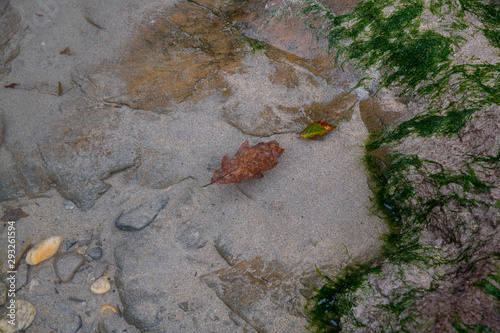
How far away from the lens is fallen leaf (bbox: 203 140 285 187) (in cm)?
314

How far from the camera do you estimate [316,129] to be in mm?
3303

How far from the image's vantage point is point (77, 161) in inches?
134

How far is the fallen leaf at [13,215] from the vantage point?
3.34 metres

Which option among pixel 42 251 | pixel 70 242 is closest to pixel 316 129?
pixel 70 242

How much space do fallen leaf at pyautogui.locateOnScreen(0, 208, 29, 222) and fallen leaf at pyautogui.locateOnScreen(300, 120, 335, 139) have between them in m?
2.91

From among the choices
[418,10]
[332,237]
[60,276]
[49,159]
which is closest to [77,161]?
[49,159]

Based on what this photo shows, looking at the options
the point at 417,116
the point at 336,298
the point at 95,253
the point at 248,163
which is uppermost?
the point at 417,116

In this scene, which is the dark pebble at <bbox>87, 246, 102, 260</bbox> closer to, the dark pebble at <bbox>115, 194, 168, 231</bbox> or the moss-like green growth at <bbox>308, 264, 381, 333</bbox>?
the dark pebble at <bbox>115, 194, 168, 231</bbox>

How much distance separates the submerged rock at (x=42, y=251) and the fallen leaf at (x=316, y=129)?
2610 millimetres

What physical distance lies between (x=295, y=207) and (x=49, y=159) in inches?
99.7

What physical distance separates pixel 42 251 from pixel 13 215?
55 centimetres

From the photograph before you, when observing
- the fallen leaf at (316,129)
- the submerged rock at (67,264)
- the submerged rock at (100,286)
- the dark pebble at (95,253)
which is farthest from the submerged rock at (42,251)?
the fallen leaf at (316,129)

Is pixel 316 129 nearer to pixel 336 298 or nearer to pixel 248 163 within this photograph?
pixel 248 163

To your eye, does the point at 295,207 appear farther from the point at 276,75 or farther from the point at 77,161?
the point at 77,161
